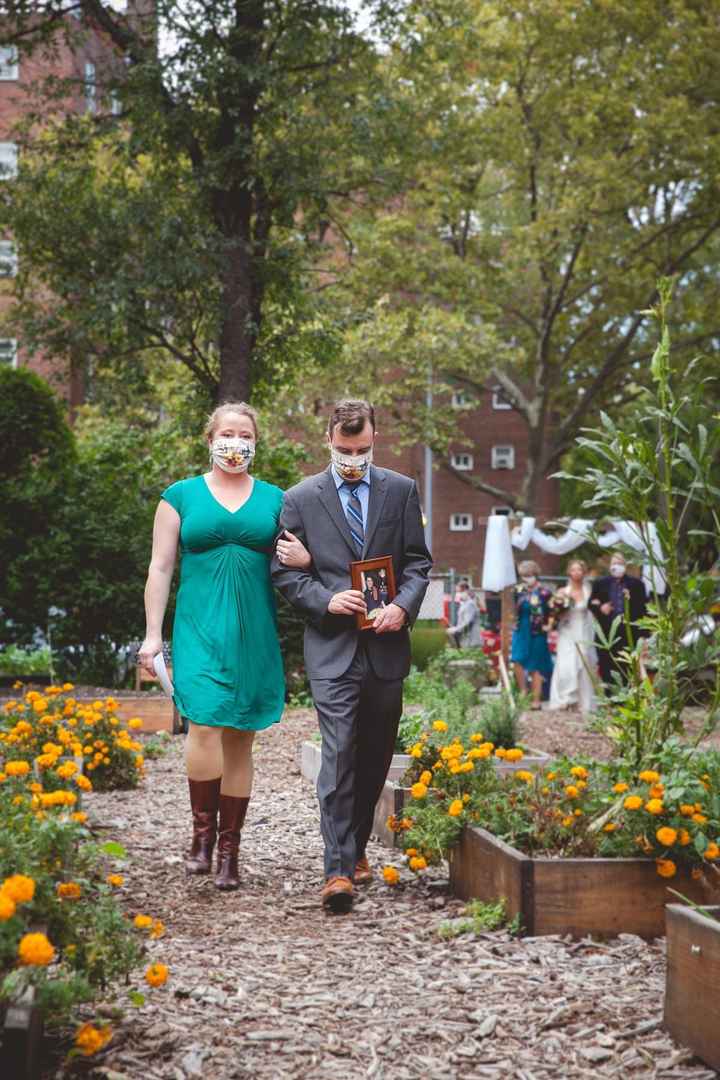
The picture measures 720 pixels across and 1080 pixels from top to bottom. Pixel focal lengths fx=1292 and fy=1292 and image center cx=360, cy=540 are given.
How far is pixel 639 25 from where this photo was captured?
24703 mm

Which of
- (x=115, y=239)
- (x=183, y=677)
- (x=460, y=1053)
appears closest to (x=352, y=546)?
(x=183, y=677)

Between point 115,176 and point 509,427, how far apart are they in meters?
41.7

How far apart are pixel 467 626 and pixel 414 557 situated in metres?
17.8

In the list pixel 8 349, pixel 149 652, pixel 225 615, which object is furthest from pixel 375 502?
pixel 8 349

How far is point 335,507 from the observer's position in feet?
17.8

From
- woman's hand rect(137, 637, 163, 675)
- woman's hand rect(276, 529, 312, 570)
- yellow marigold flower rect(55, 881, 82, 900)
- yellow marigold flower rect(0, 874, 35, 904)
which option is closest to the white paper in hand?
woman's hand rect(137, 637, 163, 675)

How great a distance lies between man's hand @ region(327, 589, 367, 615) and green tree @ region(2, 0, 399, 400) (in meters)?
10.6

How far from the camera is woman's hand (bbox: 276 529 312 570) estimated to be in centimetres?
539

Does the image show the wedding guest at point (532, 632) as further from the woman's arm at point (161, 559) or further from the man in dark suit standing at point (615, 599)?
the woman's arm at point (161, 559)

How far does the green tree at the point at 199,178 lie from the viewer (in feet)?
50.2

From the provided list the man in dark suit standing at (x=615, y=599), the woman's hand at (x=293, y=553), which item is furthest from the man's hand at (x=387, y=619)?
the man in dark suit standing at (x=615, y=599)

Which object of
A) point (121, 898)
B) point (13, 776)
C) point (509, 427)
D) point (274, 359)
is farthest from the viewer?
point (509, 427)

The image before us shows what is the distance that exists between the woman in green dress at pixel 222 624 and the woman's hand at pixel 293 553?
10 millimetres

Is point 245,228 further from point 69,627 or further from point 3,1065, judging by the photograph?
point 3,1065
